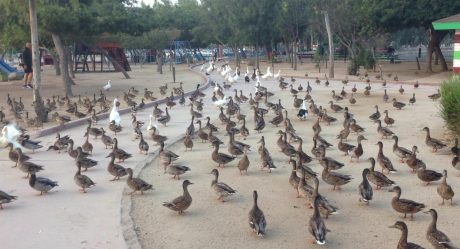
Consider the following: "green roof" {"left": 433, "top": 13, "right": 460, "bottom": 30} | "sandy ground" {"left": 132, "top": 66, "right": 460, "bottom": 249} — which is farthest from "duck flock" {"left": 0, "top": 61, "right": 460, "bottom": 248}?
"green roof" {"left": 433, "top": 13, "right": 460, "bottom": 30}

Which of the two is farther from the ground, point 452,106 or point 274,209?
point 452,106

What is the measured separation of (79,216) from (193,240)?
7.24 feet

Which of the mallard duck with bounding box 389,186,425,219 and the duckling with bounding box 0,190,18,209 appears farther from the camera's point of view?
the duckling with bounding box 0,190,18,209

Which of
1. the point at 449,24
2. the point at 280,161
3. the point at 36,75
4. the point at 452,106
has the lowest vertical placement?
the point at 280,161

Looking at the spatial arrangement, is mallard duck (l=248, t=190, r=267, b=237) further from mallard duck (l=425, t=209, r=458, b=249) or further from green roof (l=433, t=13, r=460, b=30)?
green roof (l=433, t=13, r=460, b=30)

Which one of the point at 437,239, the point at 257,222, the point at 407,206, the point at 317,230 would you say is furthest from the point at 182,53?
the point at 437,239

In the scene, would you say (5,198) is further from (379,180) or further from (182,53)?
(182,53)

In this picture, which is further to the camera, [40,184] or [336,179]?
[336,179]

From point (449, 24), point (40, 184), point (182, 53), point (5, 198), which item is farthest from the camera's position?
point (182, 53)

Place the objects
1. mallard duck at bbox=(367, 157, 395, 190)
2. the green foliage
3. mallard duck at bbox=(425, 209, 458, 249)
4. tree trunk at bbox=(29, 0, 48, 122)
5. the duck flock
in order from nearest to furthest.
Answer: mallard duck at bbox=(425, 209, 458, 249)
the duck flock
mallard duck at bbox=(367, 157, 395, 190)
the green foliage
tree trunk at bbox=(29, 0, 48, 122)

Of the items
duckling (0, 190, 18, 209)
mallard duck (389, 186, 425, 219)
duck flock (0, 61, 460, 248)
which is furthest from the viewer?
duckling (0, 190, 18, 209)

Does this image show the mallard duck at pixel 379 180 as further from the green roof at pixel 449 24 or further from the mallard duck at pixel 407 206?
the green roof at pixel 449 24

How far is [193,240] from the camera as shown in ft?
24.4

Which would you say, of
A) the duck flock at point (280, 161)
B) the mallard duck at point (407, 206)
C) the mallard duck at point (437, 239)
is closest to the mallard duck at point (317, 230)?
the duck flock at point (280, 161)
